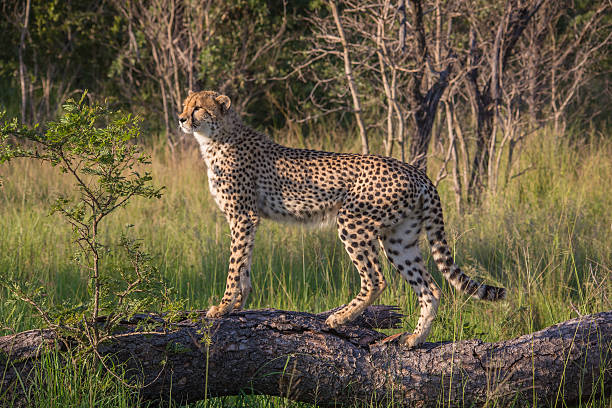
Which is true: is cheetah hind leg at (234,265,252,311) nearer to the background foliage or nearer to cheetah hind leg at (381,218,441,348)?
the background foliage

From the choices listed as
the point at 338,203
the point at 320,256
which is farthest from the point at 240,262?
the point at 320,256

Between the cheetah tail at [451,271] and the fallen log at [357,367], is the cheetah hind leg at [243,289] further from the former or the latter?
the cheetah tail at [451,271]

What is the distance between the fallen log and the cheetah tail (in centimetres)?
42

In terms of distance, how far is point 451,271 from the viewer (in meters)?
3.99

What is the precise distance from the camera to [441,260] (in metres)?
4.04

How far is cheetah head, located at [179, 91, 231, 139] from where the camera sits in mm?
4395

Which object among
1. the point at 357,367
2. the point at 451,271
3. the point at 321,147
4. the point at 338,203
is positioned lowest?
the point at 357,367

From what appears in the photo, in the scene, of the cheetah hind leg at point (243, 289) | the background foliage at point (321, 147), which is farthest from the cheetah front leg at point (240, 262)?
the background foliage at point (321, 147)

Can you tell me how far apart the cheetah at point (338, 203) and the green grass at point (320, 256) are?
31cm

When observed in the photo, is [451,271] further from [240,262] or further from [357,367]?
[240,262]

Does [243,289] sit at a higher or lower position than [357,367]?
higher

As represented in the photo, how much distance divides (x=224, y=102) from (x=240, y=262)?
1.06 m

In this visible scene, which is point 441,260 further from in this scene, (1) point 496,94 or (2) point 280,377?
(1) point 496,94

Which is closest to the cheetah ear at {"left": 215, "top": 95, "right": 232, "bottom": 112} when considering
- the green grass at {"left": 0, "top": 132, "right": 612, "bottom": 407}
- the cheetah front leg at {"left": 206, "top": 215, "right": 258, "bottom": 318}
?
the cheetah front leg at {"left": 206, "top": 215, "right": 258, "bottom": 318}
